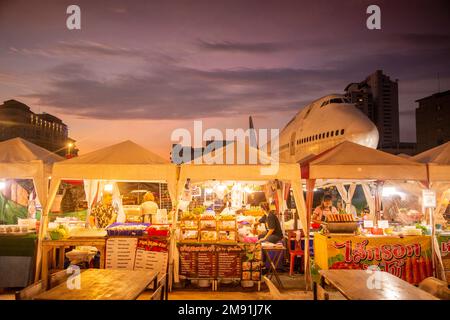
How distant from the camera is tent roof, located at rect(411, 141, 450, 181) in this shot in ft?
27.1

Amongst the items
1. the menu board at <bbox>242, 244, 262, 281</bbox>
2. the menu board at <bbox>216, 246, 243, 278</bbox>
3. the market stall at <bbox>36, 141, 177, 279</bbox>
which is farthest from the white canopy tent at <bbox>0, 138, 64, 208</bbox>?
the menu board at <bbox>242, 244, 262, 281</bbox>

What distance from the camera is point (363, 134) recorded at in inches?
795

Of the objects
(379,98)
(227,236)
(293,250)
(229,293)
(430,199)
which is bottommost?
(229,293)

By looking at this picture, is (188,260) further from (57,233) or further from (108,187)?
(108,187)

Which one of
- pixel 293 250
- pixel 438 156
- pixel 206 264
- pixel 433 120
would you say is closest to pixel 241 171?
pixel 206 264

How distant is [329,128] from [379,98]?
102 meters

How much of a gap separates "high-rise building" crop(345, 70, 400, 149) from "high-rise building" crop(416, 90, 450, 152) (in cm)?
4901

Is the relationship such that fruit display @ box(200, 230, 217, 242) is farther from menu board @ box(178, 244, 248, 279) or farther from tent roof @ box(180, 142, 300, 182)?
tent roof @ box(180, 142, 300, 182)

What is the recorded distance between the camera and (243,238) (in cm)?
821

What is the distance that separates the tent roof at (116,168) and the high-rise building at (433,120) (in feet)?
201
